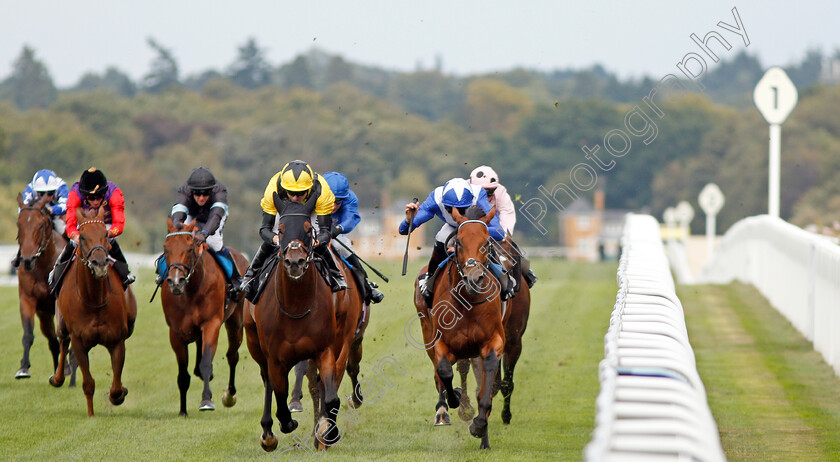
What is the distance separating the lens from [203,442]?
8570 millimetres

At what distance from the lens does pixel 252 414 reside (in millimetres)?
9914

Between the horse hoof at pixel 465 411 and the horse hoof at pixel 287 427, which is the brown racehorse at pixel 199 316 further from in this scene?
the horse hoof at pixel 465 411

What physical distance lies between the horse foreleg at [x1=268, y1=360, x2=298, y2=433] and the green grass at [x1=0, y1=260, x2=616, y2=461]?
0.25 meters

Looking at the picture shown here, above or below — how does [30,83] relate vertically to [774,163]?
above

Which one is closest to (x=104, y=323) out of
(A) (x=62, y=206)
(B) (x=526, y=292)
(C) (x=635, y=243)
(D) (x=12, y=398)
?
(D) (x=12, y=398)

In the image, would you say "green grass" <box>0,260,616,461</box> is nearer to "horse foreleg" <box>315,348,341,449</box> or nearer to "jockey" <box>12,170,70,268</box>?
"horse foreleg" <box>315,348,341,449</box>

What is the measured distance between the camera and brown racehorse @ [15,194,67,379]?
11578 mm

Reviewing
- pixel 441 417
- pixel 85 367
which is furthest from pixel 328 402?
pixel 85 367

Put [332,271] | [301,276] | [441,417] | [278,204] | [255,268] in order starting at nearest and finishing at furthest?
1. [301,276]
2. [278,204]
3. [332,271]
4. [255,268]
5. [441,417]

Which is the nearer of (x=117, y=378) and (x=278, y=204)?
(x=278, y=204)

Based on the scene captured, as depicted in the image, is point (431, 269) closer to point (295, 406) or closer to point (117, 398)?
point (295, 406)

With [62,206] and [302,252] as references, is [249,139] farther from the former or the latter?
[302,252]

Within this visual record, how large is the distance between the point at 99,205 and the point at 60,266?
2.97 feet

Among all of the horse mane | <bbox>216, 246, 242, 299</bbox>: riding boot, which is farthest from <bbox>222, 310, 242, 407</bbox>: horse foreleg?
the horse mane
